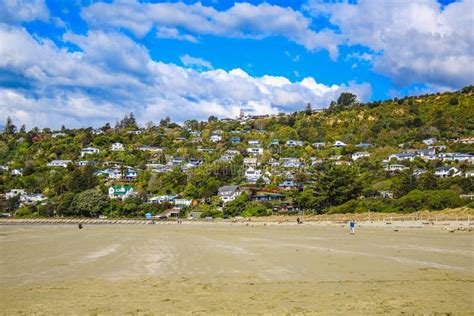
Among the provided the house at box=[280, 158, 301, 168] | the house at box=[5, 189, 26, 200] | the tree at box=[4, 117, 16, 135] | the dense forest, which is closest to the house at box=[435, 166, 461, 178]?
the dense forest

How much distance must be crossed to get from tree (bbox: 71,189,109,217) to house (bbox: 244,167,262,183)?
32.4m

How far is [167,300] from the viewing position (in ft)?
32.6

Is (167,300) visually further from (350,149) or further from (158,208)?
(350,149)

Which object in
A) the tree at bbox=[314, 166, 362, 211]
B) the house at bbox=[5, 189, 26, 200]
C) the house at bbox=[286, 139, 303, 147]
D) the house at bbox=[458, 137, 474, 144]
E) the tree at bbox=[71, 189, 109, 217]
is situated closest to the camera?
the tree at bbox=[314, 166, 362, 211]

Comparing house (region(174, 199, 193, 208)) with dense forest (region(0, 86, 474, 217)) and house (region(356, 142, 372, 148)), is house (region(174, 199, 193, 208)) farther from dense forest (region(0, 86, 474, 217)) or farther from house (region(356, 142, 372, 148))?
house (region(356, 142, 372, 148))

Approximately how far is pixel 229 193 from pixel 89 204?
2759 centimetres

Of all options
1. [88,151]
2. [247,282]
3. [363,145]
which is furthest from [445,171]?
[88,151]

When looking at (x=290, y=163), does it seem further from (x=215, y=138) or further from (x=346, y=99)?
(x=346, y=99)

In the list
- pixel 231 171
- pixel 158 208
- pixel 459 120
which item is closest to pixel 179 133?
pixel 231 171

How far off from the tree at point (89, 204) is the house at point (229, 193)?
2365cm

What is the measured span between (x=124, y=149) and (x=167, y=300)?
5472 inches

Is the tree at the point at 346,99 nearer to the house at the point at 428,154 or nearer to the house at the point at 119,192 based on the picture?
the house at the point at 428,154

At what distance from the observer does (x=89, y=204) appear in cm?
8662

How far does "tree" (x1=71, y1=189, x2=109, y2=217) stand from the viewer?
86.8m
